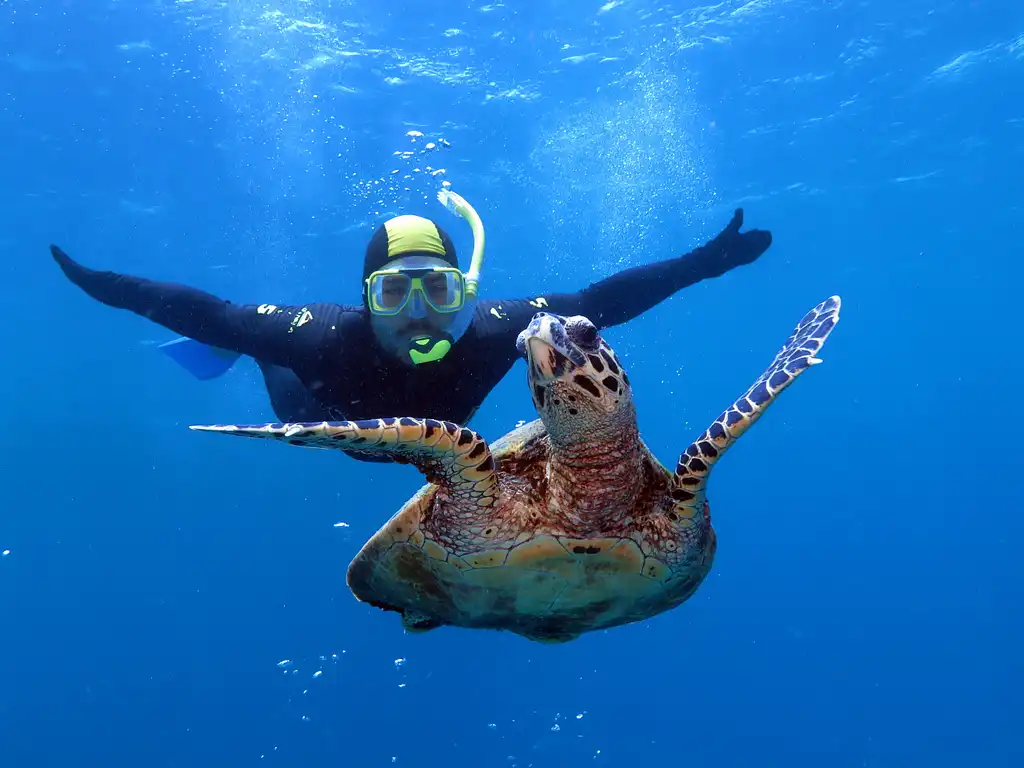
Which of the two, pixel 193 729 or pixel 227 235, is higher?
pixel 227 235

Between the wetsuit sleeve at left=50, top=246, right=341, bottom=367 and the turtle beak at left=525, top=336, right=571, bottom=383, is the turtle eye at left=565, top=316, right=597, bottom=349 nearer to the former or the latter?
the turtle beak at left=525, top=336, right=571, bottom=383

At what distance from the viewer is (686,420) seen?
73062mm

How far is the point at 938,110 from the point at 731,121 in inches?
237

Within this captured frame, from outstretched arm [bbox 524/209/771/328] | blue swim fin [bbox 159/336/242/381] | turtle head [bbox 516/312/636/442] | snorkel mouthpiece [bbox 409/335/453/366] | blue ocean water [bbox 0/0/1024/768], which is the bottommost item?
turtle head [bbox 516/312/636/442]

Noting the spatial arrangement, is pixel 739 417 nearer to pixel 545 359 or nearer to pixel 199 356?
pixel 545 359

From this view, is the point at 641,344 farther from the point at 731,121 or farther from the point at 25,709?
the point at 25,709

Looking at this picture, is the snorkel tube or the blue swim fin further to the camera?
the blue swim fin

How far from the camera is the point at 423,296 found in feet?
16.3

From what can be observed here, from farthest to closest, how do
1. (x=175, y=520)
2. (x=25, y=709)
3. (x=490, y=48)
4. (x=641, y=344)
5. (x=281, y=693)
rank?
(x=175, y=520)
(x=641, y=344)
(x=25, y=709)
(x=281, y=693)
(x=490, y=48)

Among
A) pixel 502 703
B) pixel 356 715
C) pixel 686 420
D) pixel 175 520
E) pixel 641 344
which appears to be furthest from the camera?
pixel 686 420

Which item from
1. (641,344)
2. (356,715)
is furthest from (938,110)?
(356,715)

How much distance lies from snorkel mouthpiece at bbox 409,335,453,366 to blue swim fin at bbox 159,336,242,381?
282cm

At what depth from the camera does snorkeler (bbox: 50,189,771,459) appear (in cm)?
501

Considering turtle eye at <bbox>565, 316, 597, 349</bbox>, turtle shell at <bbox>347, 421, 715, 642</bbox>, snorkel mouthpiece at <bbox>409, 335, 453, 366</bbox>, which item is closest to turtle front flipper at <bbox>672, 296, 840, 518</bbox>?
turtle shell at <bbox>347, 421, 715, 642</bbox>
